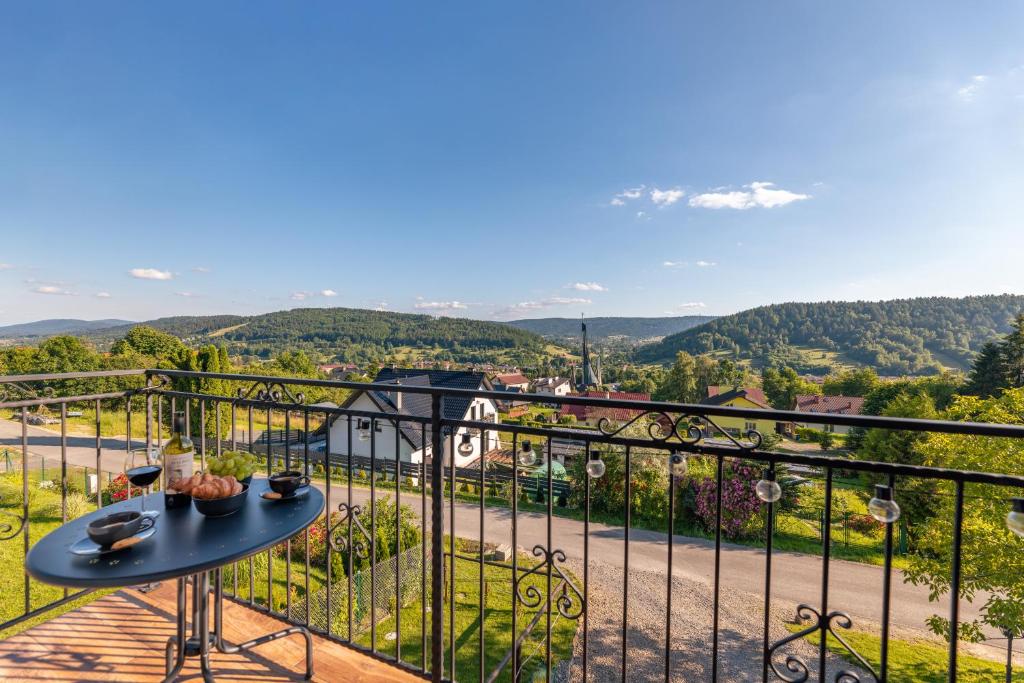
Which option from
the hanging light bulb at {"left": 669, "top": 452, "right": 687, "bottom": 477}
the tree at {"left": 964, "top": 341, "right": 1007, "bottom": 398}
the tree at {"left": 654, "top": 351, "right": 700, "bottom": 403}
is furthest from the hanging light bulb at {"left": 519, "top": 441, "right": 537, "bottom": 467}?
the tree at {"left": 654, "top": 351, "right": 700, "bottom": 403}

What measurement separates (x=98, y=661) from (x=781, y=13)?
1063cm

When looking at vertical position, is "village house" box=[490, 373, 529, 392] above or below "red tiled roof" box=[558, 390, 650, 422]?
below

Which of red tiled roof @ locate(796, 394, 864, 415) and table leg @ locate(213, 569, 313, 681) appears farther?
red tiled roof @ locate(796, 394, 864, 415)

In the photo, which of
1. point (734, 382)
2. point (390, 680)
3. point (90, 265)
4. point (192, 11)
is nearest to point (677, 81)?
point (192, 11)

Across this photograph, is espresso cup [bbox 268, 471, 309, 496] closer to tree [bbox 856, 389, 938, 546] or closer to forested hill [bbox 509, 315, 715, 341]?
tree [bbox 856, 389, 938, 546]

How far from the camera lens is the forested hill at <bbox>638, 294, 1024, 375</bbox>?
3600 cm

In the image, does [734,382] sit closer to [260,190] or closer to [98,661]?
[260,190]

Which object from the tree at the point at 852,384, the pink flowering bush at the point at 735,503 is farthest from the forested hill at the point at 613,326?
the pink flowering bush at the point at 735,503

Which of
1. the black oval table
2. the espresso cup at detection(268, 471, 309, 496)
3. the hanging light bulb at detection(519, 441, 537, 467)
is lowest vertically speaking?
the black oval table

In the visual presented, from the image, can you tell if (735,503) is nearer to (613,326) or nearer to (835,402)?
(835,402)

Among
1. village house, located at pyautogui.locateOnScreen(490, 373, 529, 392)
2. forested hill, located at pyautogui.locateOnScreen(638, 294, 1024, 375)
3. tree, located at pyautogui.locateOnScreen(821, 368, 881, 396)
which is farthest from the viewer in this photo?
village house, located at pyautogui.locateOnScreen(490, 373, 529, 392)

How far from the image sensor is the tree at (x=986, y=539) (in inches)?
214

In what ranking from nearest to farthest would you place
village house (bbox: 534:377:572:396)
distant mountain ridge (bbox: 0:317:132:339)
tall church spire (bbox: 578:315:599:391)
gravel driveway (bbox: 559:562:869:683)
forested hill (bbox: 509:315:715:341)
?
gravel driveway (bbox: 559:562:869:683) → tall church spire (bbox: 578:315:599:391) → village house (bbox: 534:377:572:396) → distant mountain ridge (bbox: 0:317:132:339) → forested hill (bbox: 509:315:715:341)

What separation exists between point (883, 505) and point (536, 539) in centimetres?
1152
